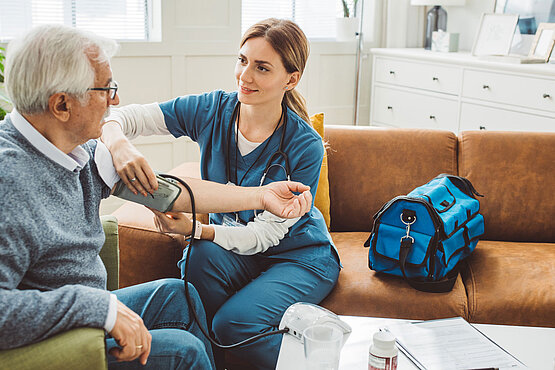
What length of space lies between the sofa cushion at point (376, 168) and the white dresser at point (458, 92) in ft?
3.71

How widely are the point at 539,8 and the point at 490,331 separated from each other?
2.82m

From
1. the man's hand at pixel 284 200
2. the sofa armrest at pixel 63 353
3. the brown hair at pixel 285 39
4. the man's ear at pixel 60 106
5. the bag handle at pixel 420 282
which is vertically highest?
the brown hair at pixel 285 39

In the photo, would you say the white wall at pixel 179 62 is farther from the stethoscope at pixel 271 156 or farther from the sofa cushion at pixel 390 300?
the sofa cushion at pixel 390 300

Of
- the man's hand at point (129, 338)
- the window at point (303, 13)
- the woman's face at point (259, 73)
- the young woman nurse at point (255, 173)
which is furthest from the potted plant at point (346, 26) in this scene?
the man's hand at point (129, 338)

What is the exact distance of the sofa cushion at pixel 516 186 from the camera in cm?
231

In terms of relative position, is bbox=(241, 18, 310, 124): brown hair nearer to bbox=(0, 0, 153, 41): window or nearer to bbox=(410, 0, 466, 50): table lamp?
bbox=(0, 0, 153, 41): window

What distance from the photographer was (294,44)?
6.03 feet

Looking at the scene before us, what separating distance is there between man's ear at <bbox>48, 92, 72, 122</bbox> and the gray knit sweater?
0.26 feet

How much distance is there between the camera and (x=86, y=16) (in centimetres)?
363

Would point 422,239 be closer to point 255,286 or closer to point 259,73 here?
point 255,286

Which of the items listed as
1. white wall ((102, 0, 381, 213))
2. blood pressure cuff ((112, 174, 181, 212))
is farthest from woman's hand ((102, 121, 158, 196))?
white wall ((102, 0, 381, 213))

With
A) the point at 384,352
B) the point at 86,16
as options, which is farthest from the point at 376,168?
the point at 86,16

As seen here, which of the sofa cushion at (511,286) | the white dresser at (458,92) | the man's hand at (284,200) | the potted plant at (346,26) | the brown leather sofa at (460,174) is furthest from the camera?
the potted plant at (346,26)

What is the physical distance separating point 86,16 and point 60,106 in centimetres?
270
